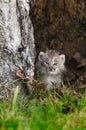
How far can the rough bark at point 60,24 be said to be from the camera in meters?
7.98

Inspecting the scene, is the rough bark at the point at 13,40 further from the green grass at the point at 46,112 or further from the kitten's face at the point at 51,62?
the kitten's face at the point at 51,62

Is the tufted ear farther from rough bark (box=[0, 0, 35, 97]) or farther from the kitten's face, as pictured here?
rough bark (box=[0, 0, 35, 97])

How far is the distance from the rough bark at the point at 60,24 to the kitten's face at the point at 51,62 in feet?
0.76

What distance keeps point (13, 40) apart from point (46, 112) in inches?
49.8

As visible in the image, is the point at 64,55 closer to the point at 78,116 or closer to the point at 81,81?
the point at 81,81

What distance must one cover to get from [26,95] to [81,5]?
239cm

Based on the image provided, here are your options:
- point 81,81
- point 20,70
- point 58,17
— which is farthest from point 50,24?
point 20,70

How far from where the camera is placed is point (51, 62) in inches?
336

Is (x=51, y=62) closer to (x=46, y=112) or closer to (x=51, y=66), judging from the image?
(x=51, y=66)

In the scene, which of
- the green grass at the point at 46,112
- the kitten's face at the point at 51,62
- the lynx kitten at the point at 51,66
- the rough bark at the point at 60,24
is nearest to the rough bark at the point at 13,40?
the green grass at the point at 46,112

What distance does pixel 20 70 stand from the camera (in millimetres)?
6328

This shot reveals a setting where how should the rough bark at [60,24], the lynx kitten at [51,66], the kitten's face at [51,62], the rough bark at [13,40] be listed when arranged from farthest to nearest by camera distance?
1. the kitten's face at [51,62]
2. the lynx kitten at [51,66]
3. the rough bark at [60,24]
4. the rough bark at [13,40]

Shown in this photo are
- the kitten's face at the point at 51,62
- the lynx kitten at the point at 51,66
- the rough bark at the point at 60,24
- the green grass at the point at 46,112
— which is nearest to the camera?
the green grass at the point at 46,112

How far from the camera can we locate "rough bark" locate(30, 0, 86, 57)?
798 centimetres
